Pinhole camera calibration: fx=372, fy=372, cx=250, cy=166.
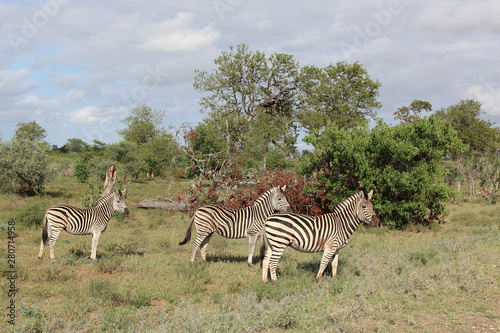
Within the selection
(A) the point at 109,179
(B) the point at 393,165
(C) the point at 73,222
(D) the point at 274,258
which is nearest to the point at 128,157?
(A) the point at 109,179

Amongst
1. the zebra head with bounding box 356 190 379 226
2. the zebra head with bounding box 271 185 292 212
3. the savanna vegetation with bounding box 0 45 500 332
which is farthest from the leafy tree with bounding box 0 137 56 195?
the zebra head with bounding box 356 190 379 226

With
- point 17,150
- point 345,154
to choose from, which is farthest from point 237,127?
point 345,154

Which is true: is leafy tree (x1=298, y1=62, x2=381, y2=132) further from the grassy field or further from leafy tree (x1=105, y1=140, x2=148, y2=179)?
the grassy field

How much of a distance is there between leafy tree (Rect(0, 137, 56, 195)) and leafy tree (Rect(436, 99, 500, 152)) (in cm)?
4071

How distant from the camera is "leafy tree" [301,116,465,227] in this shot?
49.4 feet

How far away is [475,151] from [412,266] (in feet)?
128

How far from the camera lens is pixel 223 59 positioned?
1553 inches

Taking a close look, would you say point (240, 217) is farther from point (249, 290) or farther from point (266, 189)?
point (266, 189)

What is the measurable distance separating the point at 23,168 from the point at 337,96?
1167 inches

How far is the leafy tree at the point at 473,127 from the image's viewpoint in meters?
40.6

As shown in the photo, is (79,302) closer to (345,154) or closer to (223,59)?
(345,154)

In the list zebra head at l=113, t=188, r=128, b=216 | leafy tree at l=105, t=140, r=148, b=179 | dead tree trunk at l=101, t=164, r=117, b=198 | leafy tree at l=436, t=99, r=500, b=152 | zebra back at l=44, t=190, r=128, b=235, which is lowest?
zebra back at l=44, t=190, r=128, b=235

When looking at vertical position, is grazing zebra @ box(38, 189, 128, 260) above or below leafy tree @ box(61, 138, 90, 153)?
below

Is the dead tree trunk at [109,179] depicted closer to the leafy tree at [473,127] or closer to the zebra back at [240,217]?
the zebra back at [240,217]
